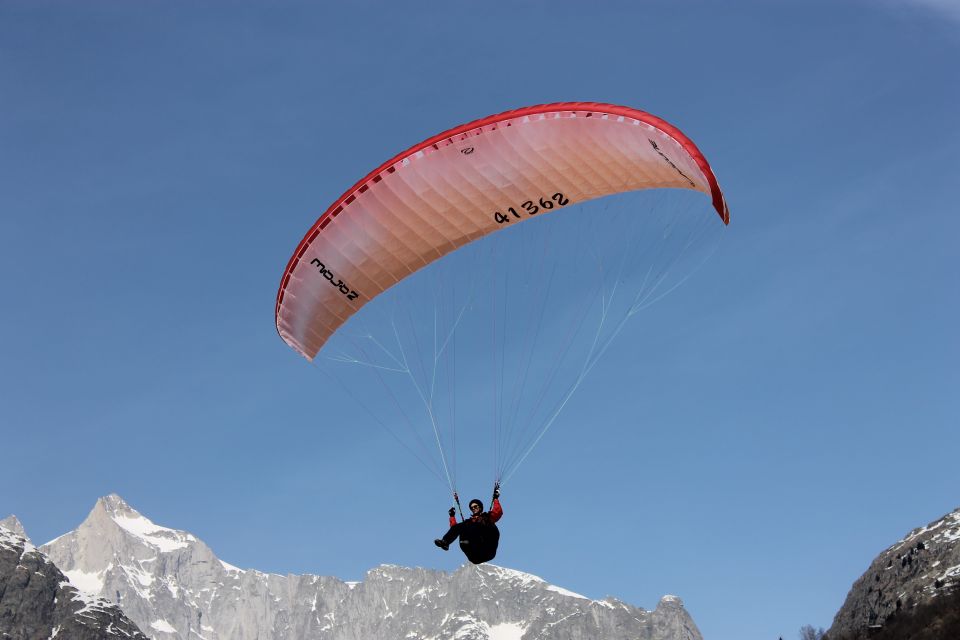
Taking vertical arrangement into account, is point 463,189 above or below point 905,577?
below

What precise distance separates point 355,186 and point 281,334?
605 cm

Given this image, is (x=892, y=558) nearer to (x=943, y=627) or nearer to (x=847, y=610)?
(x=847, y=610)

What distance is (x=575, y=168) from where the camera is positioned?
3572 centimetres

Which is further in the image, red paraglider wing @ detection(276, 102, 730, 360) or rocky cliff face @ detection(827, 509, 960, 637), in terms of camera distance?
rocky cliff face @ detection(827, 509, 960, 637)

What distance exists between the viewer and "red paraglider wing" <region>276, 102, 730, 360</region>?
34.2 meters

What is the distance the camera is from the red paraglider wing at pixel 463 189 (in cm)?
3416

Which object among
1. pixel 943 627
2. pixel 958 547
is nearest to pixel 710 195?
pixel 943 627

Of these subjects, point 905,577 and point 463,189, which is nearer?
point 463,189

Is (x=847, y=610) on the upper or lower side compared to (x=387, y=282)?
upper

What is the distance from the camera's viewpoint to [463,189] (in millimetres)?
36156

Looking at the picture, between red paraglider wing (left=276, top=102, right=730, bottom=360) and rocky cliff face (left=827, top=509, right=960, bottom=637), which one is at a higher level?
rocky cliff face (left=827, top=509, right=960, bottom=637)

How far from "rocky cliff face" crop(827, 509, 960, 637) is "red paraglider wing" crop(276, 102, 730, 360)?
12015 cm

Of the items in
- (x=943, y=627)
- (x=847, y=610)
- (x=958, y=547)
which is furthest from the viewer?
(x=847, y=610)

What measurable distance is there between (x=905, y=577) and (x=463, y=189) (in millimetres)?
141986
